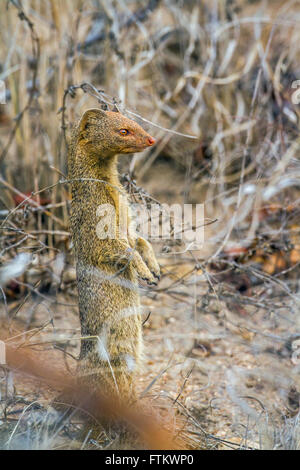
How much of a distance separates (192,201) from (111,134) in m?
1.77

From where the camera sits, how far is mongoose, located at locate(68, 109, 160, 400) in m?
1.75

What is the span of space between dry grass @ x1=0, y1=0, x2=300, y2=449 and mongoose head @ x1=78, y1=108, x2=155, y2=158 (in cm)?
9

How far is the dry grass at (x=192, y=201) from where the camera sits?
2.19 meters

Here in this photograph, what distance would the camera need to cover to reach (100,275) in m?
1.76

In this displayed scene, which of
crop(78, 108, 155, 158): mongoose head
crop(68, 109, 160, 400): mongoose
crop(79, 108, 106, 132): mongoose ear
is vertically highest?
crop(79, 108, 106, 132): mongoose ear

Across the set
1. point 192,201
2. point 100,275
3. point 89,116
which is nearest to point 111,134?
point 89,116

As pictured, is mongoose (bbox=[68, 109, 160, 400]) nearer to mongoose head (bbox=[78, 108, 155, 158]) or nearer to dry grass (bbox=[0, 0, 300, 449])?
mongoose head (bbox=[78, 108, 155, 158])

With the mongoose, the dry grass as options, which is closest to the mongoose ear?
the mongoose

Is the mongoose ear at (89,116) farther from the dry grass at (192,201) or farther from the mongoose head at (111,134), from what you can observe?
the dry grass at (192,201)

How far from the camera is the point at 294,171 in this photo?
306cm

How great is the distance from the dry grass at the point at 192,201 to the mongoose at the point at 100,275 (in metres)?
0.14

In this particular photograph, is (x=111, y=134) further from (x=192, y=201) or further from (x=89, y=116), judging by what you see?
(x=192, y=201)

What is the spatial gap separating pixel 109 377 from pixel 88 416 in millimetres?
142
